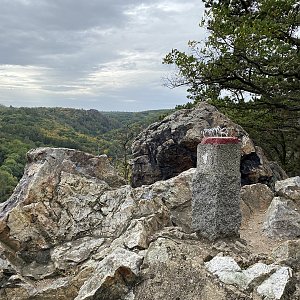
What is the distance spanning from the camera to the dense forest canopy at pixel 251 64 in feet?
42.8

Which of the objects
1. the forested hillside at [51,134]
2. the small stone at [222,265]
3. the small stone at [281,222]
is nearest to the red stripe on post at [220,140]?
the small stone at [222,265]

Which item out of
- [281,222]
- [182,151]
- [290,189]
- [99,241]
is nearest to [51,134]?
[182,151]

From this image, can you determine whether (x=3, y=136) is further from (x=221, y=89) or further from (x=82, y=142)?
(x=221, y=89)

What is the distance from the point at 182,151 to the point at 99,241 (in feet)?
19.8

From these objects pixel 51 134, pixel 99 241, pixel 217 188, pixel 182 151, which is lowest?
pixel 51 134

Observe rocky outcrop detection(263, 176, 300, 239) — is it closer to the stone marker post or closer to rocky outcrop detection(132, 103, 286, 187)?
the stone marker post

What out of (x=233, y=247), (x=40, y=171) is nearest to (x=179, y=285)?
(x=233, y=247)

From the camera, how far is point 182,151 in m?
13.5

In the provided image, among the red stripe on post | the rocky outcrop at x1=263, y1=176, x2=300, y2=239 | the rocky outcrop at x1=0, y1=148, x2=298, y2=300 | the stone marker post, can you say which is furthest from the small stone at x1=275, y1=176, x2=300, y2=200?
the red stripe on post

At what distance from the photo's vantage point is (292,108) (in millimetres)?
14594

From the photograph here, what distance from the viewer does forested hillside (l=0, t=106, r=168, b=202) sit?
78.9 metres

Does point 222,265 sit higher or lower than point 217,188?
lower

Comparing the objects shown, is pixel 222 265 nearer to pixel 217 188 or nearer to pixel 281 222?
pixel 217 188

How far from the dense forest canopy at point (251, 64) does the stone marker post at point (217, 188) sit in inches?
251
